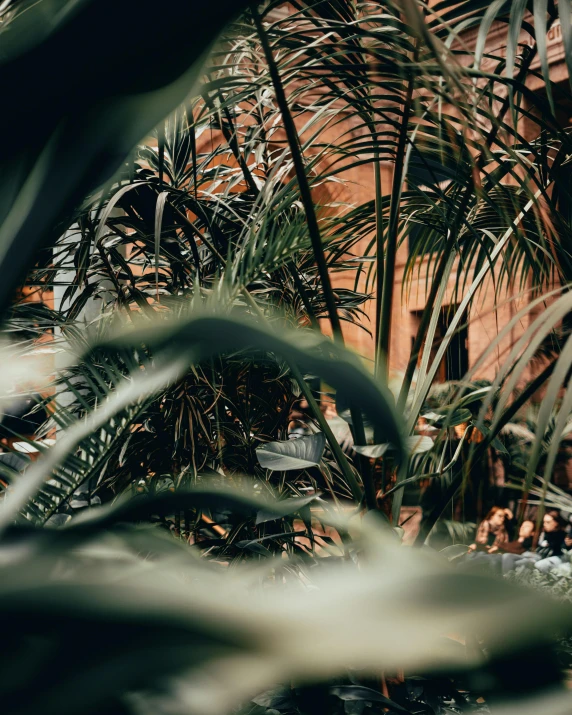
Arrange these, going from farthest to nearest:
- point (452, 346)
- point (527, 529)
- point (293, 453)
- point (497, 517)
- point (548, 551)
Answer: point (497, 517), point (527, 529), point (548, 551), point (452, 346), point (293, 453)

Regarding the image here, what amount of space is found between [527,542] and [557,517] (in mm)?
337

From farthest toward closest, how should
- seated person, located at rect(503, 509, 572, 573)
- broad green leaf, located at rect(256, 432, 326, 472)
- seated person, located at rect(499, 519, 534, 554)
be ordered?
1. seated person, located at rect(499, 519, 534, 554)
2. seated person, located at rect(503, 509, 572, 573)
3. broad green leaf, located at rect(256, 432, 326, 472)

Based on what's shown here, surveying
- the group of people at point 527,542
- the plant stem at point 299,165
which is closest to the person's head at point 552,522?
the group of people at point 527,542

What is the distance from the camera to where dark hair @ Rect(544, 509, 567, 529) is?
3.87 m

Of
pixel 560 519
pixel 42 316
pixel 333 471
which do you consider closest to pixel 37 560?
pixel 42 316

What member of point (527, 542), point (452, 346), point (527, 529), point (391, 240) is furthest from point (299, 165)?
point (527, 542)

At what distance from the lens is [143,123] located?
0.28 metres

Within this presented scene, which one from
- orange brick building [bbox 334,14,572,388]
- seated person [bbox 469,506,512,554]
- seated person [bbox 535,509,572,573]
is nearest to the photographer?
seated person [bbox 535,509,572,573]

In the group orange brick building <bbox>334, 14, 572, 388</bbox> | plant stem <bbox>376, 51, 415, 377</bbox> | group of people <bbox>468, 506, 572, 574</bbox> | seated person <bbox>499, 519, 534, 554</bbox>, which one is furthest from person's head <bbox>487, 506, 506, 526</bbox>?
plant stem <bbox>376, 51, 415, 377</bbox>

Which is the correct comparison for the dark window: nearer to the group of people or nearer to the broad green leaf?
the broad green leaf

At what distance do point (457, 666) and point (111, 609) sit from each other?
127 mm

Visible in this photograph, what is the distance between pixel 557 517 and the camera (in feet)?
12.8

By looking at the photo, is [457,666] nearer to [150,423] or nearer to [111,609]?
[111,609]

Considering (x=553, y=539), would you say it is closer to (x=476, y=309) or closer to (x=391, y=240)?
(x=476, y=309)
